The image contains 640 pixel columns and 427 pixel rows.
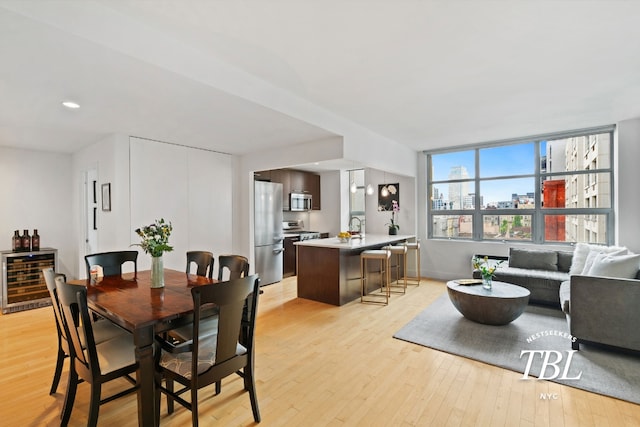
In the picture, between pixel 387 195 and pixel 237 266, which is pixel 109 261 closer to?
pixel 237 266

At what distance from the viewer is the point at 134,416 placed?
2.09m

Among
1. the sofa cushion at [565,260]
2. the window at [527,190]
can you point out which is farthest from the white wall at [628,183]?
the sofa cushion at [565,260]

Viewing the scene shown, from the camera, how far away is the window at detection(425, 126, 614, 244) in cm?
487

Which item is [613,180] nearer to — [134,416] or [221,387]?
[221,387]

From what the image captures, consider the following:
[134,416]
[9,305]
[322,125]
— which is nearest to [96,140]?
[9,305]

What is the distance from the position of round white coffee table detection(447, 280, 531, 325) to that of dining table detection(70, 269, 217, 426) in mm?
3023

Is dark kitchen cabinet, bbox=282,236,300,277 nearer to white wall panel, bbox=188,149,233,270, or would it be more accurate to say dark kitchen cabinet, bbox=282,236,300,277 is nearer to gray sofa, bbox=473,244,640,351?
white wall panel, bbox=188,149,233,270

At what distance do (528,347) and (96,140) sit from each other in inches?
235

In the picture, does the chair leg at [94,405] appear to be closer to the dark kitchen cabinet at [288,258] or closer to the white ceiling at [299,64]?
the white ceiling at [299,64]

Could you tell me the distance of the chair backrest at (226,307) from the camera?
1681mm

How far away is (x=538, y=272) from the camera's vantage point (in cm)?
450

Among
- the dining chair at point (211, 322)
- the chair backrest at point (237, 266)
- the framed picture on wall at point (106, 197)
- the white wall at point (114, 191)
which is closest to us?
the dining chair at point (211, 322)

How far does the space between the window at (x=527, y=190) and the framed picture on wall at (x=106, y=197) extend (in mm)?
5627

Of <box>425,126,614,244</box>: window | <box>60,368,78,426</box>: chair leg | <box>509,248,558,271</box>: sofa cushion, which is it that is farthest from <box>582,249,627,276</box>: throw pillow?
<box>60,368,78,426</box>: chair leg
